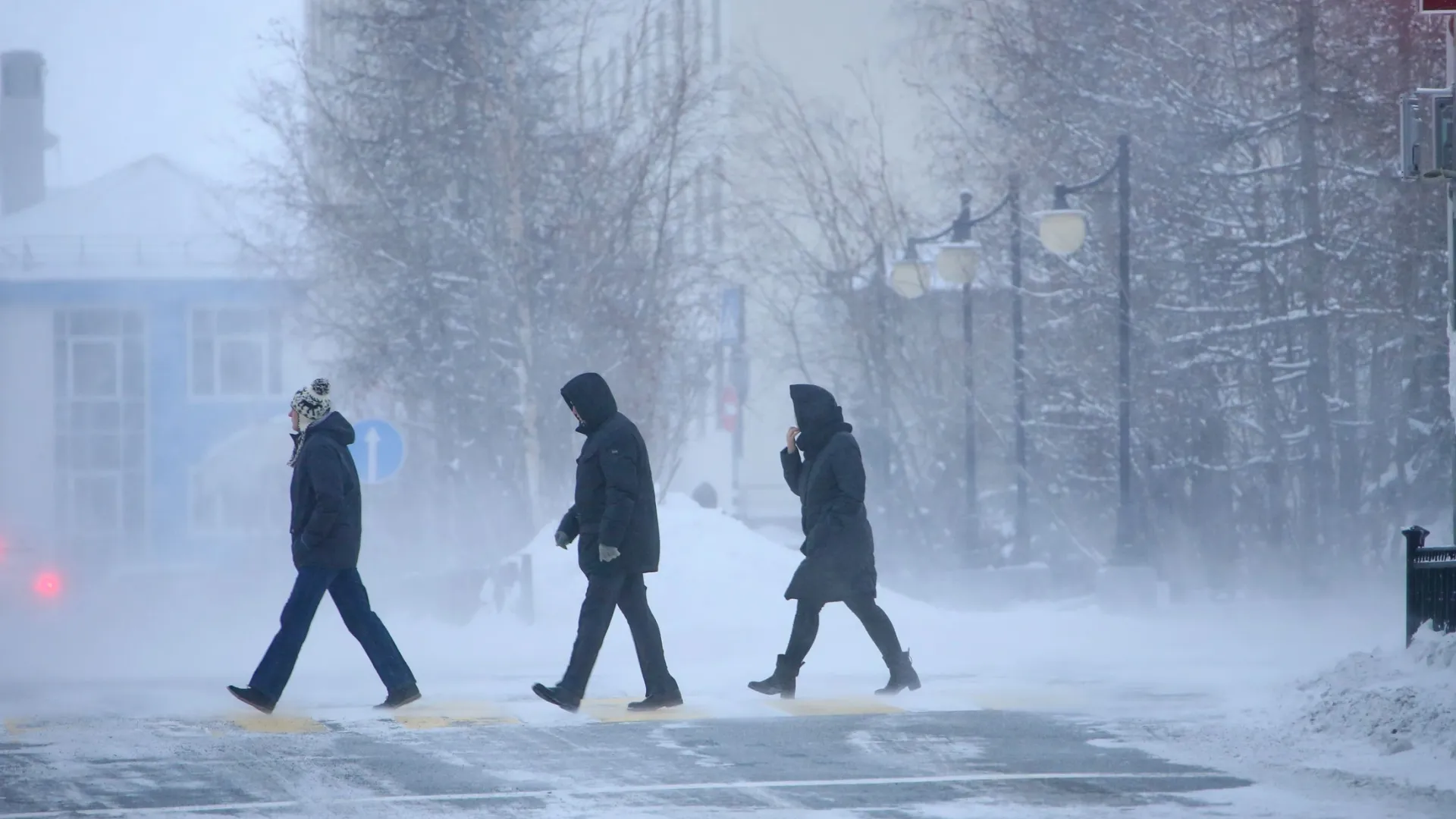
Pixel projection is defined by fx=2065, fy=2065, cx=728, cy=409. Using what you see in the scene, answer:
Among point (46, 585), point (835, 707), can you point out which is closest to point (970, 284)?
point (46, 585)

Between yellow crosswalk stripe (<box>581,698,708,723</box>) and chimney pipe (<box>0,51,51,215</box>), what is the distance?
148ft

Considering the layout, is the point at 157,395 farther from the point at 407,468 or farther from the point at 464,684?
the point at 464,684

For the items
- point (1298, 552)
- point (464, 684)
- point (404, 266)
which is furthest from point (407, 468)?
point (464, 684)

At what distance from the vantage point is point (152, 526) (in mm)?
44938

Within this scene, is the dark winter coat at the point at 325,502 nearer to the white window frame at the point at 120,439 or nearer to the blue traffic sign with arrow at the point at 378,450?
the blue traffic sign with arrow at the point at 378,450

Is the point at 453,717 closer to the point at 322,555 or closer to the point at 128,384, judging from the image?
the point at 322,555

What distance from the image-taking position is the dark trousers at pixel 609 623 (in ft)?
33.7

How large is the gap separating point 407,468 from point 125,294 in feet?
64.4

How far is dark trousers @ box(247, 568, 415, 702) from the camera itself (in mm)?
10344

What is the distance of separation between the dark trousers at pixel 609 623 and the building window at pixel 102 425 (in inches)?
1437

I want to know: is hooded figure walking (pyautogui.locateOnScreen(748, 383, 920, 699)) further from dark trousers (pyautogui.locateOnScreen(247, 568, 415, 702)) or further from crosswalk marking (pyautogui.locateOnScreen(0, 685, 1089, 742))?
dark trousers (pyautogui.locateOnScreen(247, 568, 415, 702))

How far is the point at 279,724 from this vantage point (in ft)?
33.2

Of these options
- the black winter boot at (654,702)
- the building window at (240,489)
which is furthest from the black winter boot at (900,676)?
the building window at (240,489)

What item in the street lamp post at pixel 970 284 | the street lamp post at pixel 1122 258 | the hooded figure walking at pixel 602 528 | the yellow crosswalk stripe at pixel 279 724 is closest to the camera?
the yellow crosswalk stripe at pixel 279 724
